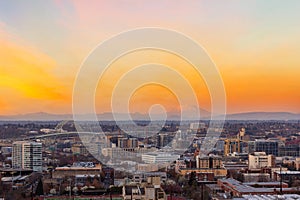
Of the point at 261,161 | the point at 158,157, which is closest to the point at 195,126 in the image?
the point at 158,157

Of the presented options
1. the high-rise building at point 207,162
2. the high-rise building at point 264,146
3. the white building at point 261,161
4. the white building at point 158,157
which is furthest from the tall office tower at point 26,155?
the high-rise building at point 264,146

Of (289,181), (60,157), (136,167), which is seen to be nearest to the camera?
(289,181)

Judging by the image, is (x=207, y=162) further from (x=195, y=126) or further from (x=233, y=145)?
(x=233, y=145)

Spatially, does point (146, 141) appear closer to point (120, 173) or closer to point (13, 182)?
point (120, 173)

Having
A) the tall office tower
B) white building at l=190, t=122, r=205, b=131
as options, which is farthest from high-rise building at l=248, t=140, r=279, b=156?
the tall office tower

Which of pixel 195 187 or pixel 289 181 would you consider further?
pixel 289 181

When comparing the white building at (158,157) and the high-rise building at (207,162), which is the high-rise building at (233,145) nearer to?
the high-rise building at (207,162)

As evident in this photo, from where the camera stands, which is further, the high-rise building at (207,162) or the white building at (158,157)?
the high-rise building at (207,162)

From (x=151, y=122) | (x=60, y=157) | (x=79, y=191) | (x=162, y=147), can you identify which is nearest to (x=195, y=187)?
(x=151, y=122)

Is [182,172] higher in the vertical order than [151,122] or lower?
lower
